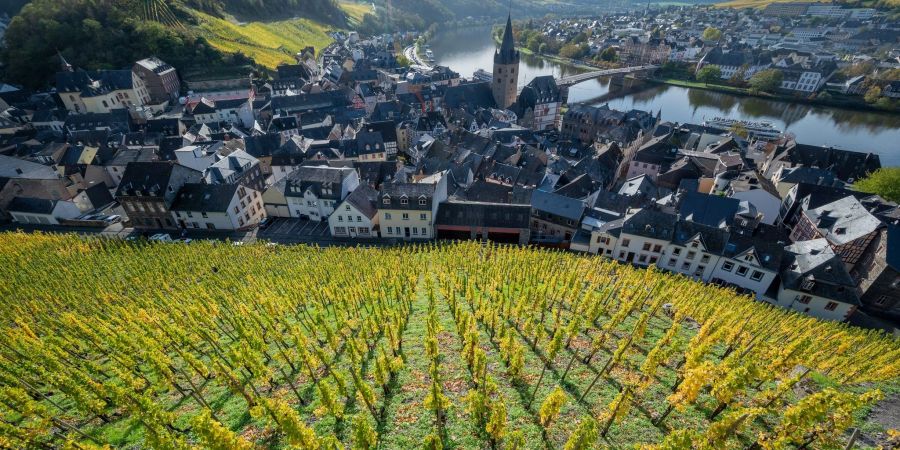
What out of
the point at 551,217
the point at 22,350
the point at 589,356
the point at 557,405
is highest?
the point at 557,405

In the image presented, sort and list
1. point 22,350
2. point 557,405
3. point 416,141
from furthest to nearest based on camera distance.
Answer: point 416,141, point 22,350, point 557,405

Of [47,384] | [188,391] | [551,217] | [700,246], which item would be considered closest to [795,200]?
[700,246]

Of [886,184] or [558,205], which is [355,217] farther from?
[886,184]

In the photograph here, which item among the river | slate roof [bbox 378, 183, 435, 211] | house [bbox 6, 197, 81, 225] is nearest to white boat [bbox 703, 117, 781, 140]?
the river

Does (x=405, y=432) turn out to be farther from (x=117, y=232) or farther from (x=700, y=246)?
(x=117, y=232)

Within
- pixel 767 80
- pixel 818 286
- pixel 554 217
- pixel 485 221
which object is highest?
pixel 767 80

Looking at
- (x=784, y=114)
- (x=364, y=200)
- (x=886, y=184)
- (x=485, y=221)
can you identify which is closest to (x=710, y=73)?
(x=784, y=114)

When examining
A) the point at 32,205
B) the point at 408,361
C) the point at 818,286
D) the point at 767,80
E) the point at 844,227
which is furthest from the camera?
the point at 767,80
